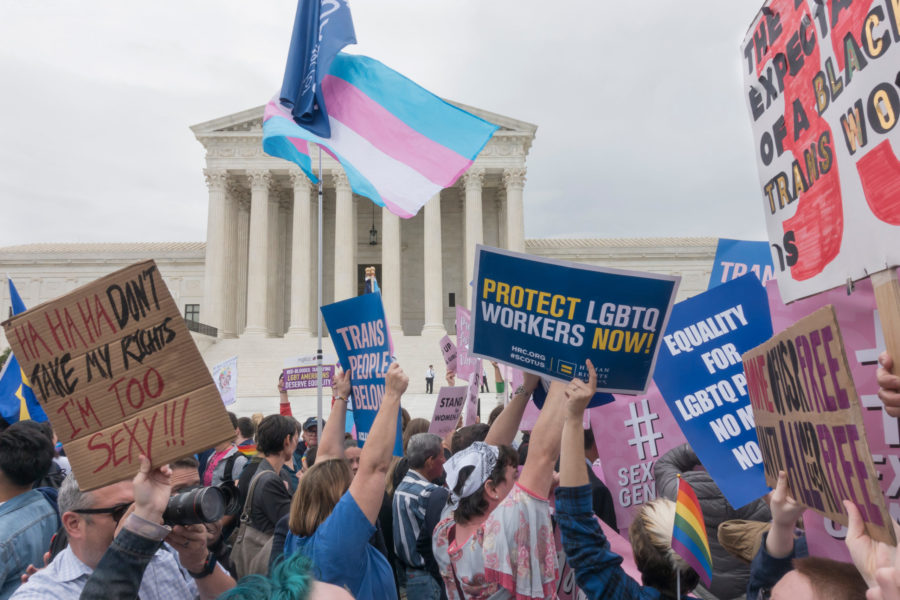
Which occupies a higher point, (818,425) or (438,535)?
(818,425)

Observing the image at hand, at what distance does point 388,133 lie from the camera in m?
5.84

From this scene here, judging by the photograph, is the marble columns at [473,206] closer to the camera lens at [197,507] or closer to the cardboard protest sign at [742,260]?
the cardboard protest sign at [742,260]

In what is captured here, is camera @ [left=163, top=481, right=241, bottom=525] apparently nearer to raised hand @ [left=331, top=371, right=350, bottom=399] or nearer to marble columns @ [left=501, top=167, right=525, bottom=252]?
raised hand @ [left=331, top=371, right=350, bottom=399]

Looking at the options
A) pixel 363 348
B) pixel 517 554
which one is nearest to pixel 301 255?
pixel 363 348

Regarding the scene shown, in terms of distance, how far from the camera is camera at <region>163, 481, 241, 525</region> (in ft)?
5.90

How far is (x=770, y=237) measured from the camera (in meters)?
2.46

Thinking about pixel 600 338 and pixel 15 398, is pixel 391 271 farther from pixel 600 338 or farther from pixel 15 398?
pixel 600 338

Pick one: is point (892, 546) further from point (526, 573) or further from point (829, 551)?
point (526, 573)

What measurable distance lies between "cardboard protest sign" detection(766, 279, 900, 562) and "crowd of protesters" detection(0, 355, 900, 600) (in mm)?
132

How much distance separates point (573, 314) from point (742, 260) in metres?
3.45

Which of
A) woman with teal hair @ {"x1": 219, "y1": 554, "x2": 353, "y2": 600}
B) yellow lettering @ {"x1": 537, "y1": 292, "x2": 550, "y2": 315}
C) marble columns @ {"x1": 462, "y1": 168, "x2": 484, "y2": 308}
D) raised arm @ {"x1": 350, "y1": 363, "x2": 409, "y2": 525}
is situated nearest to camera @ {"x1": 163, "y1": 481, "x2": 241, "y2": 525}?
woman with teal hair @ {"x1": 219, "y1": 554, "x2": 353, "y2": 600}

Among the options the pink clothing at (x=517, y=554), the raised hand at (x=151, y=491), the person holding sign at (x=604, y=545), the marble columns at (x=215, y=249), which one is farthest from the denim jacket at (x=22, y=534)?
the marble columns at (x=215, y=249)

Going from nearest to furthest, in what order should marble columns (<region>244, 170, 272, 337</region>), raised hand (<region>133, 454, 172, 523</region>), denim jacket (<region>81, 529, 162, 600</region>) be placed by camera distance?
denim jacket (<region>81, 529, 162, 600</region>), raised hand (<region>133, 454, 172, 523</region>), marble columns (<region>244, 170, 272, 337</region>)

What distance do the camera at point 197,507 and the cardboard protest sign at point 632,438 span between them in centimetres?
272
